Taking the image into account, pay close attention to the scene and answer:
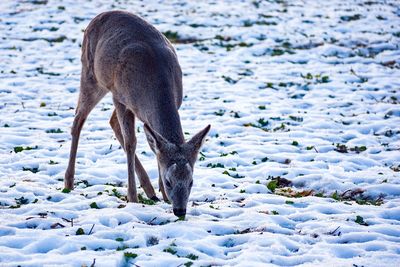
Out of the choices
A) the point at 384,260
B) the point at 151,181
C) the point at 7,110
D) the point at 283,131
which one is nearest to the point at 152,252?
the point at 384,260

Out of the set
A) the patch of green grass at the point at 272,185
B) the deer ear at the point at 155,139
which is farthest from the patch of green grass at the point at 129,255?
the patch of green grass at the point at 272,185

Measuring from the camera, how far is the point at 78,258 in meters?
5.29

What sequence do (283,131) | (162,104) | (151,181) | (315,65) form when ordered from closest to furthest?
(162,104)
(151,181)
(283,131)
(315,65)

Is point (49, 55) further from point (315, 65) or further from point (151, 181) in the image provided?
point (151, 181)

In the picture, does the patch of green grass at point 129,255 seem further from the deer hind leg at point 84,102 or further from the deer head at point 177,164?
the deer hind leg at point 84,102

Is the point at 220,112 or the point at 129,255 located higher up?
the point at 129,255

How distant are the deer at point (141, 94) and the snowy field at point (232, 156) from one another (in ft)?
1.45

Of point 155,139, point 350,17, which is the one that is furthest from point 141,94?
point 350,17

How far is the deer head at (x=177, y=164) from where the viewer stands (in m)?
6.20

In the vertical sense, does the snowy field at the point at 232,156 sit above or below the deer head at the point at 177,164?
below

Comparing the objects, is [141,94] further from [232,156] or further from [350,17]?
[350,17]

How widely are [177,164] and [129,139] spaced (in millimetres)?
1516

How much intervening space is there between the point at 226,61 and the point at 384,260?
12.0 m

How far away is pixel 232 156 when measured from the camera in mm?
9406
